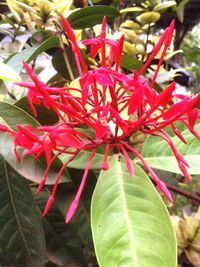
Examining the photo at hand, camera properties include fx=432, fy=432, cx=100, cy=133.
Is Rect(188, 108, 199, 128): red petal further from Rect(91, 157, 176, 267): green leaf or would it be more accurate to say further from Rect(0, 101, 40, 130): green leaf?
Rect(0, 101, 40, 130): green leaf

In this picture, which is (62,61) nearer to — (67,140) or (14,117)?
(14,117)

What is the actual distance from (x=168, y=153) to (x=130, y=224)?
163 millimetres

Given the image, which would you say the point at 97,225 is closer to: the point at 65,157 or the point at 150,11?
the point at 65,157

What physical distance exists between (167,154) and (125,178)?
10 centimetres

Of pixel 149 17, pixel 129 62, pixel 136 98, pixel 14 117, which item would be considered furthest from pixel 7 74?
pixel 149 17

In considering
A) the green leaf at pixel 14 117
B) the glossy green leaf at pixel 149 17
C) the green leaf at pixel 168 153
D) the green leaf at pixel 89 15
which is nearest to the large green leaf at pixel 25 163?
the green leaf at pixel 14 117

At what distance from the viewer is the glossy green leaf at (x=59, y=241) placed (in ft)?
2.13

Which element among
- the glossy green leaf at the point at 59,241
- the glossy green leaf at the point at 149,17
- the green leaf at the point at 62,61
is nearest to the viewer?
the glossy green leaf at the point at 59,241

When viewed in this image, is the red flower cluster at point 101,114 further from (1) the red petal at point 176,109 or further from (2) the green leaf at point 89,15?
(2) the green leaf at point 89,15

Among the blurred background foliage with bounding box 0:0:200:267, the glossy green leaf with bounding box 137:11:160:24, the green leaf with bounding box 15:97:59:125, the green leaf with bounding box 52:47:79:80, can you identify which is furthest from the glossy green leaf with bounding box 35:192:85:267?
the glossy green leaf with bounding box 137:11:160:24

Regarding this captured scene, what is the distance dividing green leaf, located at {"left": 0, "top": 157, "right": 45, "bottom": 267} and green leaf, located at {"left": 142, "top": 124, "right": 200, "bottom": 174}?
0.57 ft

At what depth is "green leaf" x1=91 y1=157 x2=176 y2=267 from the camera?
0.40 meters

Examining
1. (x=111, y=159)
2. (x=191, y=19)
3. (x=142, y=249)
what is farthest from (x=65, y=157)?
(x=191, y=19)

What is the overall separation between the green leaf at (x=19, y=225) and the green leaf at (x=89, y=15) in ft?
0.96
